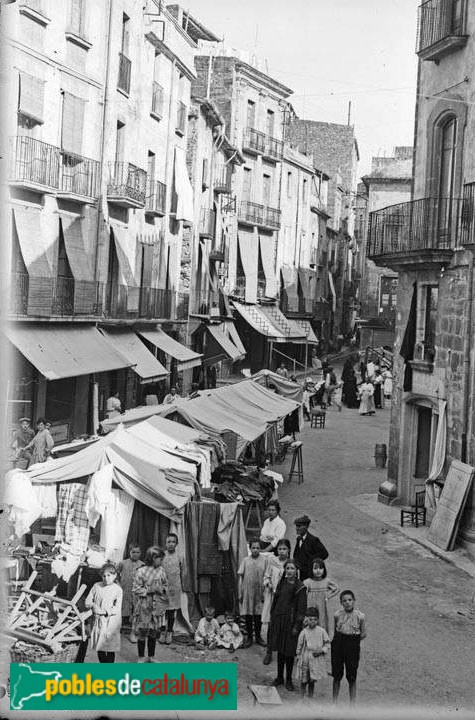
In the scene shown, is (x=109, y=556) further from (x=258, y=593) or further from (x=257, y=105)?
(x=257, y=105)

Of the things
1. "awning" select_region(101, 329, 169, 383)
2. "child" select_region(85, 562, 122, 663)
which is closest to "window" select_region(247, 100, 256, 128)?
"awning" select_region(101, 329, 169, 383)

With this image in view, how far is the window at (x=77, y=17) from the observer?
75.7 feet

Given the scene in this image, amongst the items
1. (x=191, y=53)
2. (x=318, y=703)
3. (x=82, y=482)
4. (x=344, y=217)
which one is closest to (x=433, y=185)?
(x=82, y=482)

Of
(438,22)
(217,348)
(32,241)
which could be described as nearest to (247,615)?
(32,241)

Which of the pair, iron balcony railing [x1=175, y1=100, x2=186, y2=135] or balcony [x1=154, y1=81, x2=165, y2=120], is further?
iron balcony railing [x1=175, y1=100, x2=186, y2=135]

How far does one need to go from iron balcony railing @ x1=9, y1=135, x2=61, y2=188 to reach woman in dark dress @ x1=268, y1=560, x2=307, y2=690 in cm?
1339

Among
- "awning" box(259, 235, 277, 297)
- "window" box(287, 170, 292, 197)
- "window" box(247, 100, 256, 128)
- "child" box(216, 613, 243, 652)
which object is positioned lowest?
"child" box(216, 613, 243, 652)

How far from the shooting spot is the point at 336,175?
71938 millimetres

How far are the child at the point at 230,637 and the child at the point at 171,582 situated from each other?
0.64 m

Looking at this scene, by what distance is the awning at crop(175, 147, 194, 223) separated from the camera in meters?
33.0

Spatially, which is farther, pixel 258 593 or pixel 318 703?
pixel 258 593

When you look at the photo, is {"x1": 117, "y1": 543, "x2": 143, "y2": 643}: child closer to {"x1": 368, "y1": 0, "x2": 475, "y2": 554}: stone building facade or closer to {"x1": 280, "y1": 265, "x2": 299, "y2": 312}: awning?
{"x1": 368, "y1": 0, "x2": 475, "y2": 554}: stone building facade

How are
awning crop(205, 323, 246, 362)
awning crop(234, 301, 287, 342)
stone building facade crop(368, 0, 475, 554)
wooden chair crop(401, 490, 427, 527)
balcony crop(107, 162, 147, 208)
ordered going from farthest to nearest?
1. awning crop(234, 301, 287, 342)
2. awning crop(205, 323, 246, 362)
3. balcony crop(107, 162, 147, 208)
4. wooden chair crop(401, 490, 427, 527)
5. stone building facade crop(368, 0, 475, 554)

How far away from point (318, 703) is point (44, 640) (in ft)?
10.2
